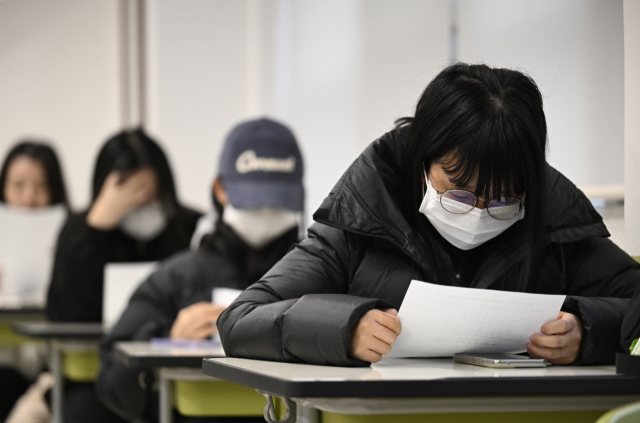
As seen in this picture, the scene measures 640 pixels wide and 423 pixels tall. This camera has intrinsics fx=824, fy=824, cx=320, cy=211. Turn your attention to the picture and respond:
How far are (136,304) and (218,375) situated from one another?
5.14 ft

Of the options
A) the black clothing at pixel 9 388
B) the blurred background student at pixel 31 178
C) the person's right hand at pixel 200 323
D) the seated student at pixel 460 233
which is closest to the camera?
the seated student at pixel 460 233

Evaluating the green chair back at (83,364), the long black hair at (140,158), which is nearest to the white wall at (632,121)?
the green chair back at (83,364)

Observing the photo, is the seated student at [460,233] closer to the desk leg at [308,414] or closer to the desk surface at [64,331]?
the desk leg at [308,414]

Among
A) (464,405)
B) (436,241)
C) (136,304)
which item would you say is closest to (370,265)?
(436,241)

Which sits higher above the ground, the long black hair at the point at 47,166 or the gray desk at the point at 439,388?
the long black hair at the point at 47,166

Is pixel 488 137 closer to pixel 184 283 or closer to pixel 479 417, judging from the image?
pixel 479 417

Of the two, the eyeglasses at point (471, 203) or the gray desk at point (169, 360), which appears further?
the gray desk at point (169, 360)

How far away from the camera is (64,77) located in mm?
6438

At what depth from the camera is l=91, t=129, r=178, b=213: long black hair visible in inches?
148

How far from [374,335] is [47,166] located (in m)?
4.40

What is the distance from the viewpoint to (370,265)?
1558 millimetres

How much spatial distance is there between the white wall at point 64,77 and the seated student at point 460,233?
5.08 metres

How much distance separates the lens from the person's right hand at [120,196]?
12.3ft

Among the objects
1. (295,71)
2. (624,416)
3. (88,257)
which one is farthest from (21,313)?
(624,416)
